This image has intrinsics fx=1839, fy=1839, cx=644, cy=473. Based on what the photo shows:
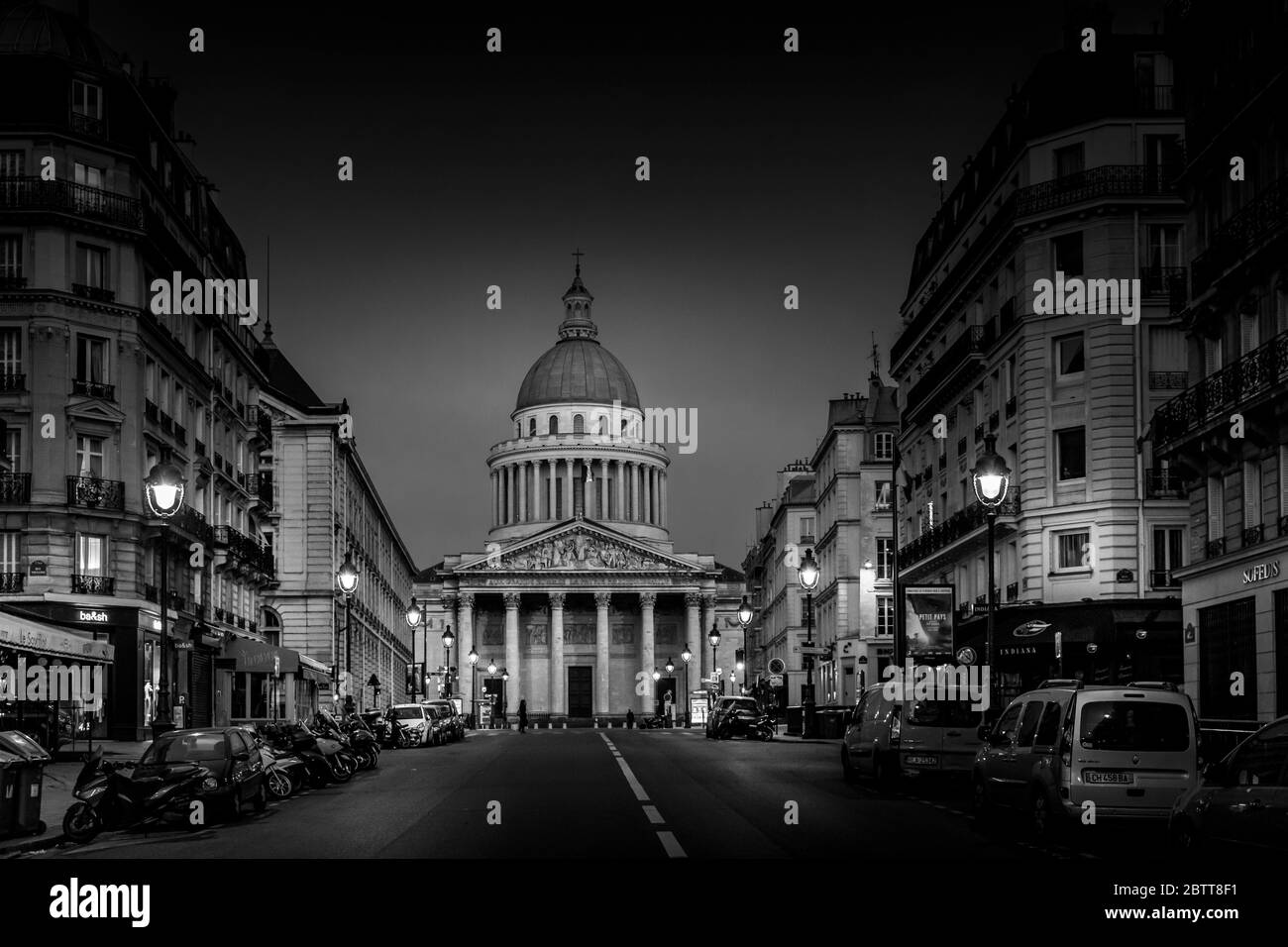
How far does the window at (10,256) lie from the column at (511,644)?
116 m

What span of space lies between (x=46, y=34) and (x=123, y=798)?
33.6 meters

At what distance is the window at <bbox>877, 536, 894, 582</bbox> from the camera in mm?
93375

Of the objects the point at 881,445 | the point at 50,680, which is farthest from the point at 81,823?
the point at 881,445

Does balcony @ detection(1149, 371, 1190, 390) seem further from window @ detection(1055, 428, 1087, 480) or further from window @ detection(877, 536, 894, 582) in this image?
window @ detection(877, 536, 894, 582)

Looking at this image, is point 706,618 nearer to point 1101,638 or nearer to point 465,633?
point 465,633

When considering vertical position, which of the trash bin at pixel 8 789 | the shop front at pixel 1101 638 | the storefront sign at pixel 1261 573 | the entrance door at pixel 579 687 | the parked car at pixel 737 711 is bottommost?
the entrance door at pixel 579 687

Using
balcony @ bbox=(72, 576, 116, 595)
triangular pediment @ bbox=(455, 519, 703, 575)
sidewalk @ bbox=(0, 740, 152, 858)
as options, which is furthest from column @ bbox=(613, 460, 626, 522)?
sidewalk @ bbox=(0, 740, 152, 858)

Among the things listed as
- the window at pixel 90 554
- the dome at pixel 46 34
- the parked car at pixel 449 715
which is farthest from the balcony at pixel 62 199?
the parked car at pixel 449 715

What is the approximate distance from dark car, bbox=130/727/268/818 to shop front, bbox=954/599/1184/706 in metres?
25.2

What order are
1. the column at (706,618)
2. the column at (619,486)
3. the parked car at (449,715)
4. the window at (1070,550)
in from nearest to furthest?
1. the window at (1070,550)
2. the parked car at (449,715)
3. the column at (706,618)
4. the column at (619,486)

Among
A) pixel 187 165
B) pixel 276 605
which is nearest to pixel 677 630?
pixel 276 605

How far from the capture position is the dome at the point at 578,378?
191 m

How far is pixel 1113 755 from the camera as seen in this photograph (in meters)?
20.3

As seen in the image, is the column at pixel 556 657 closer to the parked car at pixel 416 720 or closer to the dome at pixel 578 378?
the dome at pixel 578 378
